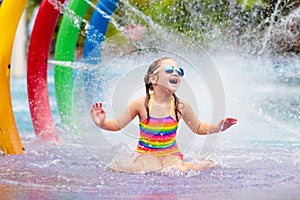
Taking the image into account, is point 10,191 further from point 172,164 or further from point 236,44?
point 236,44

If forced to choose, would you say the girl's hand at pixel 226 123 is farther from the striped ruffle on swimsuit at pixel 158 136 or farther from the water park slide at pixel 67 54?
the water park slide at pixel 67 54

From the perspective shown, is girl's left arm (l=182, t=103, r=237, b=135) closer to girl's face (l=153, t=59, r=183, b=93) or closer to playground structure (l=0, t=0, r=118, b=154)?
girl's face (l=153, t=59, r=183, b=93)

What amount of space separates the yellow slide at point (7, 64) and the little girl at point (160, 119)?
1208mm

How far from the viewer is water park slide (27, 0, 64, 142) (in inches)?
241

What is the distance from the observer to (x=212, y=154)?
5.52m

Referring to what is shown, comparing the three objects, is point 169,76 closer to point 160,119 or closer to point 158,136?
point 160,119

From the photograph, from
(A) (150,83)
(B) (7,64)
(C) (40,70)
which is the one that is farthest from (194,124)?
(C) (40,70)

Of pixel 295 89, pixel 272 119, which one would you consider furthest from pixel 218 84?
pixel 295 89

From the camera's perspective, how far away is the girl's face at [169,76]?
15.5ft

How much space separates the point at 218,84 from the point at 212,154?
0.70 meters

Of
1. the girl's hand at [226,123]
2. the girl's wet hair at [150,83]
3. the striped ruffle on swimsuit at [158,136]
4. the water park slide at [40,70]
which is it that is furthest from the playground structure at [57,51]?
the girl's hand at [226,123]

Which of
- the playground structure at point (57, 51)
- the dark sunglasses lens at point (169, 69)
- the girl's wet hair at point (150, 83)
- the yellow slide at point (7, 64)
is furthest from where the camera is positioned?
the playground structure at point (57, 51)

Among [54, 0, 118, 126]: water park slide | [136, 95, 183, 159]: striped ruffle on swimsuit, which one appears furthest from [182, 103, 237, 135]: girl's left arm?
[54, 0, 118, 126]: water park slide

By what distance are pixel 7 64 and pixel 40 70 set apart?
798mm
